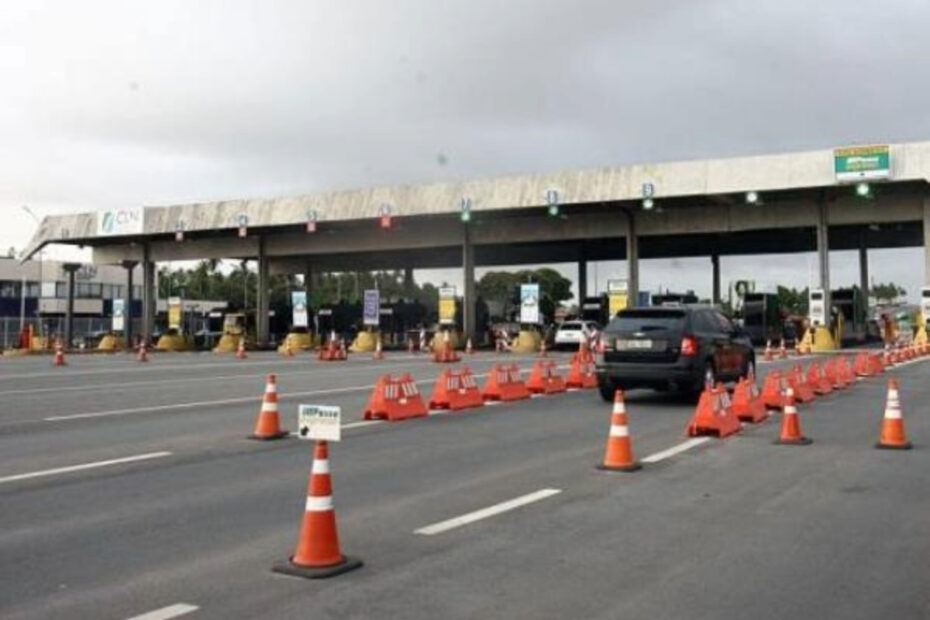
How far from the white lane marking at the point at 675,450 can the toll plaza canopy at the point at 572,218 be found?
89.1 ft

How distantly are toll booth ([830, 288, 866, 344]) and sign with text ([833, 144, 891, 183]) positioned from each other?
18370 mm

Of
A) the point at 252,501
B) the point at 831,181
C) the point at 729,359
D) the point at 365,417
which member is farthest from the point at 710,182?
the point at 252,501

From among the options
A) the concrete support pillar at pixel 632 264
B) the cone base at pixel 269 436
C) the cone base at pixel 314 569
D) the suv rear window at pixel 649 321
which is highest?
the concrete support pillar at pixel 632 264

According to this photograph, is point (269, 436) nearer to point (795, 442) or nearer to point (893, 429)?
point (795, 442)

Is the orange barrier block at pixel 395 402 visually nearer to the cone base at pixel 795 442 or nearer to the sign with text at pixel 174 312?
the cone base at pixel 795 442

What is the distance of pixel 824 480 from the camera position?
941cm

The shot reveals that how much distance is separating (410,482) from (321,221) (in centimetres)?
4027

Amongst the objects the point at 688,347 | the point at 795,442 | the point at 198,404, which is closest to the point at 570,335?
the point at 688,347

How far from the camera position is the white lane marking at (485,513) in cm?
727

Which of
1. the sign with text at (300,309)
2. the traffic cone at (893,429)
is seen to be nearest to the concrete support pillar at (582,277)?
the sign with text at (300,309)

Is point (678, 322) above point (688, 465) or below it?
above

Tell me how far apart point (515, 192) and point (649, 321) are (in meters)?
27.5

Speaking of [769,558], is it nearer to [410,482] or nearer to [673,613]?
[673,613]

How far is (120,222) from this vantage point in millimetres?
53844
